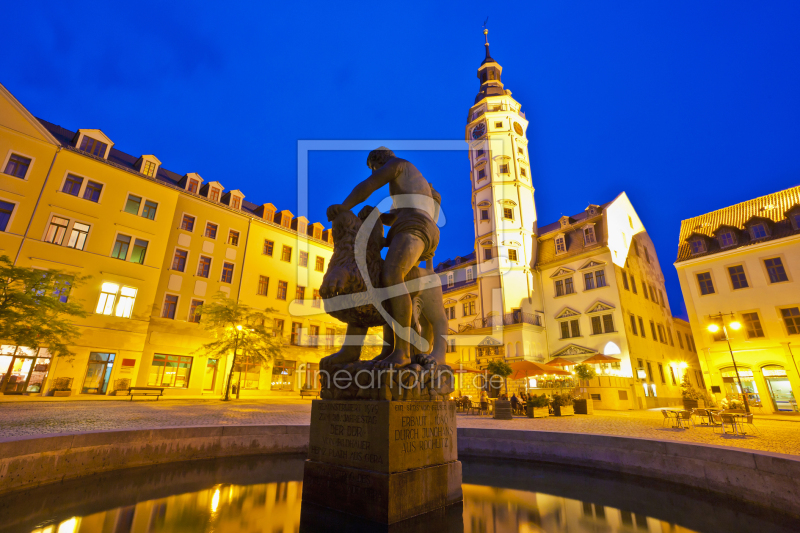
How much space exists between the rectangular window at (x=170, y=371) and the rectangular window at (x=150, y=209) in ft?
30.5

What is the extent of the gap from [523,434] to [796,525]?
3.13 metres

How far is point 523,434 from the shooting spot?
5.80 m

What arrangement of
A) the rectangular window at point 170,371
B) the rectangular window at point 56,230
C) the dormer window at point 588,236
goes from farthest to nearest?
the dormer window at point 588,236 < the rectangular window at point 170,371 < the rectangular window at point 56,230

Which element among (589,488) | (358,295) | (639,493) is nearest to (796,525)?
(639,493)

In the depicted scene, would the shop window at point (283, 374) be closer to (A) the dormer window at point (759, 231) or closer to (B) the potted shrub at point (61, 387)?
(B) the potted shrub at point (61, 387)

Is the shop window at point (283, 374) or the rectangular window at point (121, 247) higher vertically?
the rectangular window at point (121, 247)

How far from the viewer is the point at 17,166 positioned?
829 inches

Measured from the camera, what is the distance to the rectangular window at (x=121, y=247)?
76.8 feet

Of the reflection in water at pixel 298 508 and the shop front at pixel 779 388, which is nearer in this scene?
the reflection in water at pixel 298 508

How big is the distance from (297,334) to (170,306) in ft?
31.6

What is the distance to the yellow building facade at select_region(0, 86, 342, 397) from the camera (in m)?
20.7

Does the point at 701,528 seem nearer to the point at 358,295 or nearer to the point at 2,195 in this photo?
the point at 358,295

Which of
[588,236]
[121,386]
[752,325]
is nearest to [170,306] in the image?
[121,386]

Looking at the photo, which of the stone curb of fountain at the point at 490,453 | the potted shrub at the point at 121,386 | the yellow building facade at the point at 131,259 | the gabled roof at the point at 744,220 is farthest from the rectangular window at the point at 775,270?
the potted shrub at the point at 121,386
